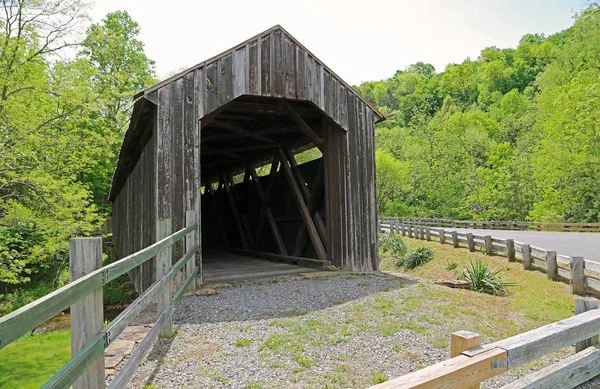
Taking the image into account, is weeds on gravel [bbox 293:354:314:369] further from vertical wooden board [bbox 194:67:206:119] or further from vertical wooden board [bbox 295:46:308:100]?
vertical wooden board [bbox 295:46:308:100]

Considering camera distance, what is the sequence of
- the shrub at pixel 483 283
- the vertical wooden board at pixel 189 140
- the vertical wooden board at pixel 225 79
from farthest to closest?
the shrub at pixel 483 283 < the vertical wooden board at pixel 225 79 < the vertical wooden board at pixel 189 140

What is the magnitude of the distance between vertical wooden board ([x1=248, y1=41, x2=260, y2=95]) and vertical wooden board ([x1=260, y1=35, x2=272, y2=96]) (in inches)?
3.1

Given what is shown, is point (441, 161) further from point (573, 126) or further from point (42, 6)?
point (42, 6)

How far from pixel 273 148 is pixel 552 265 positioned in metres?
7.36

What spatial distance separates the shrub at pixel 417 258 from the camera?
14.2 metres

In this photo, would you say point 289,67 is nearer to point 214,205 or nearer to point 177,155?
point 177,155

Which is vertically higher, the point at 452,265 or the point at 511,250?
the point at 511,250

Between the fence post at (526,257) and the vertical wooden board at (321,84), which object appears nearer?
the vertical wooden board at (321,84)

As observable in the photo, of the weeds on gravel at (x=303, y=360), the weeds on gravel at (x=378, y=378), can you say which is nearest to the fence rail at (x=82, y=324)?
the weeds on gravel at (x=303, y=360)

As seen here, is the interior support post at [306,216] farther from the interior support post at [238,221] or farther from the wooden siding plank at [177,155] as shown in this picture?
the interior support post at [238,221]

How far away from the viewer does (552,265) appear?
9.07 metres

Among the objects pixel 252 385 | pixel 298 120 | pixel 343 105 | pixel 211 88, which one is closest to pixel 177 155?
pixel 211 88

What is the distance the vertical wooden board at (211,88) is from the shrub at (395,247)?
10376mm

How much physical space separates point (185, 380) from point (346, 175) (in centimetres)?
590
